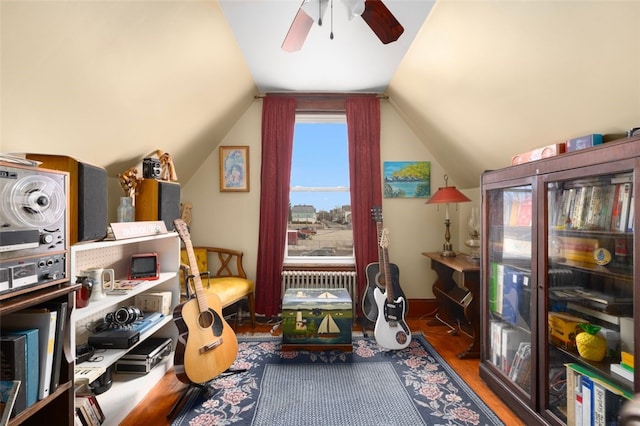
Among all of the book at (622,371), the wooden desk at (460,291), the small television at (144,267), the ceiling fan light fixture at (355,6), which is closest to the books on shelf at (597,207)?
the book at (622,371)

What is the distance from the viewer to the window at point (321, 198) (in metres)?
3.47

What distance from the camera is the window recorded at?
3467 mm

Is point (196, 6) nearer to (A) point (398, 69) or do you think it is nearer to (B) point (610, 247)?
(A) point (398, 69)

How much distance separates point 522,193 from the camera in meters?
1.75

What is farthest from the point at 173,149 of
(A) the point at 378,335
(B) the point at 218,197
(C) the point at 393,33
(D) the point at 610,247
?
(D) the point at 610,247

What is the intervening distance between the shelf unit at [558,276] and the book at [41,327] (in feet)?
7.32

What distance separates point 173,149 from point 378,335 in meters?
2.51

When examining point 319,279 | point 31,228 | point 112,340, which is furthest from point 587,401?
point 112,340

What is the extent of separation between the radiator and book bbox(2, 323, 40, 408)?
220cm

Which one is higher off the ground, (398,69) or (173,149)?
(398,69)

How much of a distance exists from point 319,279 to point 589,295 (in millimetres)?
2236

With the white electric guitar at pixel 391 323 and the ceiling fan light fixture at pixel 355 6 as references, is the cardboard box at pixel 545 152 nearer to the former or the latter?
the ceiling fan light fixture at pixel 355 6

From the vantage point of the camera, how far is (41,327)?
1.05 meters

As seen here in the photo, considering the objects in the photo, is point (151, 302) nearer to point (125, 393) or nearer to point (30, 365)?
point (125, 393)
